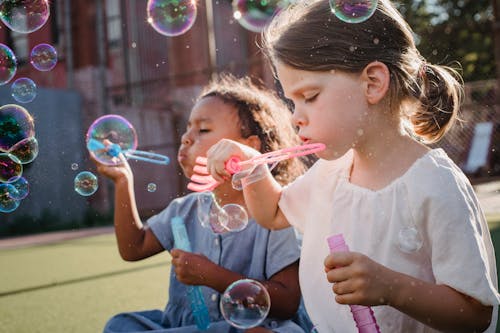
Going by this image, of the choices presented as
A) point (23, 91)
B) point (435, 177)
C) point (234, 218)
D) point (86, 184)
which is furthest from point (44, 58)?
point (435, 177)

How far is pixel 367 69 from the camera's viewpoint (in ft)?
3.72

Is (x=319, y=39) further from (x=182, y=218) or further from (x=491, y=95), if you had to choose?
(x=491, y=95)

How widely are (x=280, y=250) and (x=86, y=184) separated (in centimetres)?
72

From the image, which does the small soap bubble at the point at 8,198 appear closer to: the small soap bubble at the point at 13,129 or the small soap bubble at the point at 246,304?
the small soap bubble at the point at 13,129

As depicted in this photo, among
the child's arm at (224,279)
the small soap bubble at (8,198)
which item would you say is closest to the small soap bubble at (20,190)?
the small soap bubble at (8,198)

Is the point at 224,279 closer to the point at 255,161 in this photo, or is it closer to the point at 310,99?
the point at 255,161

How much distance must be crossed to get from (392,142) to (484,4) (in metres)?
12.2

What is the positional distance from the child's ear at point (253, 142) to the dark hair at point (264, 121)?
0.01 meters

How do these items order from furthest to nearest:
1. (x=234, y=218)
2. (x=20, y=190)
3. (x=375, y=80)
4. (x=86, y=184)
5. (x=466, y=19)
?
1. (x=466, y=19)
2. (x=20, y=190)
3. (x=86, y=184)
4. (x=234, y=218)
5. (x=375, y=80)

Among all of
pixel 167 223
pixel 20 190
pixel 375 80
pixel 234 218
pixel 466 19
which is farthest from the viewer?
pixel 466 19

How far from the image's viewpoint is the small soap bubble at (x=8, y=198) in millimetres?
1909

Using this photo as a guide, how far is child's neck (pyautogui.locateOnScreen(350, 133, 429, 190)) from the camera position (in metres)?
1.15

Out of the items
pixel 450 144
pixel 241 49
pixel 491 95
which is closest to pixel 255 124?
pixel 491 95

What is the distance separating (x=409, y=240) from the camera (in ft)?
3.41
